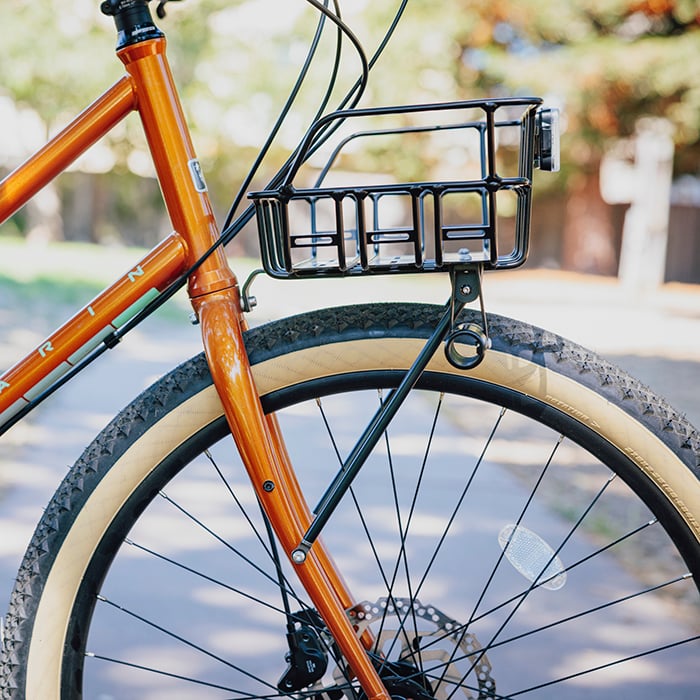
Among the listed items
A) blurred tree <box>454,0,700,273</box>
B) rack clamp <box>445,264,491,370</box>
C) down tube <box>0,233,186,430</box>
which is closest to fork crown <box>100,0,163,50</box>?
down tube <box>0,233,186,430</box>

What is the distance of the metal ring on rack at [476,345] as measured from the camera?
129 cm

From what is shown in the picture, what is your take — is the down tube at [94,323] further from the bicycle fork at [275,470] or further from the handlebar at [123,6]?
the handlebar at [123,6]

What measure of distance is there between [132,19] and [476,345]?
0.68 m

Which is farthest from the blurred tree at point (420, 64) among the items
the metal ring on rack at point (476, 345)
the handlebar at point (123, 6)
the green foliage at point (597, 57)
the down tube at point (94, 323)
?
the metal ring on rack at point (476, 345)

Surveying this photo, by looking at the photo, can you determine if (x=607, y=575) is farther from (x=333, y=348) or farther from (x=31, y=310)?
(x=31, y=310)

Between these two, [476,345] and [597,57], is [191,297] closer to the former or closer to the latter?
[476,345]

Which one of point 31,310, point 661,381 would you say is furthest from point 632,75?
point 31,310

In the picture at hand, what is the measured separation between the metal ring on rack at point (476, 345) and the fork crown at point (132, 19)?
0.62m

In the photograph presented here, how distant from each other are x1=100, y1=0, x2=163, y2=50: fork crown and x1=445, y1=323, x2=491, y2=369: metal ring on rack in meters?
0.62

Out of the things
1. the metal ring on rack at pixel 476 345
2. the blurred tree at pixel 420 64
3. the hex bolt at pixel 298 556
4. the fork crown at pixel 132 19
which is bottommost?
the hex bolt at pixel 298 556

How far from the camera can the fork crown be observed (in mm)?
1384

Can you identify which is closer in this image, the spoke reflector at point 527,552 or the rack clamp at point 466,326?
the rack clamp at point 466,326

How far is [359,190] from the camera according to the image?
1195mm

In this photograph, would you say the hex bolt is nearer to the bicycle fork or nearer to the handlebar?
the bicycle fork
